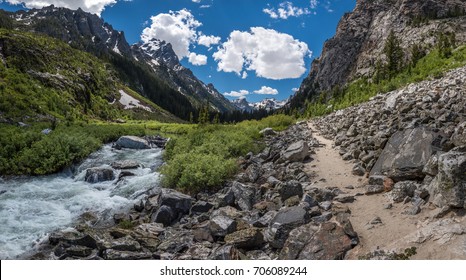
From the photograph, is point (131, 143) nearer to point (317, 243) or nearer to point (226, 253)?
point (226, 253)

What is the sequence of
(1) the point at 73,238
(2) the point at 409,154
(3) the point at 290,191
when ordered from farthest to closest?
(3) the point at 290,191 → (1) the point at 73,238 → (2) the point at 409,154

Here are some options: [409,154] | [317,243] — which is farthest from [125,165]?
[409,154]

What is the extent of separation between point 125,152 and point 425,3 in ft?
462

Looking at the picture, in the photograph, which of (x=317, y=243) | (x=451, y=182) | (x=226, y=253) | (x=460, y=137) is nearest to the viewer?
(x=451, y=182)

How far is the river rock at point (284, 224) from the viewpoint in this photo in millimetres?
9750

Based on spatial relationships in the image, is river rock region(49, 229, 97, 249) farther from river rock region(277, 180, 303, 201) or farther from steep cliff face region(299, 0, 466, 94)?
steep cliff face region(299, 0, 466, 94)

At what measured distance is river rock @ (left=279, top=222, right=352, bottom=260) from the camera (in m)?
8.34

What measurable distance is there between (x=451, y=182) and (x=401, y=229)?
1906 millimetres

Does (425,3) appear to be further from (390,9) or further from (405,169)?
(405,169)

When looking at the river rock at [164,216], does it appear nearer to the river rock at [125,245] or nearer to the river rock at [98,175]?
the river rock at [125,245]

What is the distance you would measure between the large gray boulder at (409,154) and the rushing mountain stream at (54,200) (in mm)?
13702

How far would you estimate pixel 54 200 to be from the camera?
18.2 m

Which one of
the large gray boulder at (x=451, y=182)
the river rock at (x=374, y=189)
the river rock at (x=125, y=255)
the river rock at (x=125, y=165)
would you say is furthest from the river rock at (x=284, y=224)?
the river rock at (x=125, y=165)
